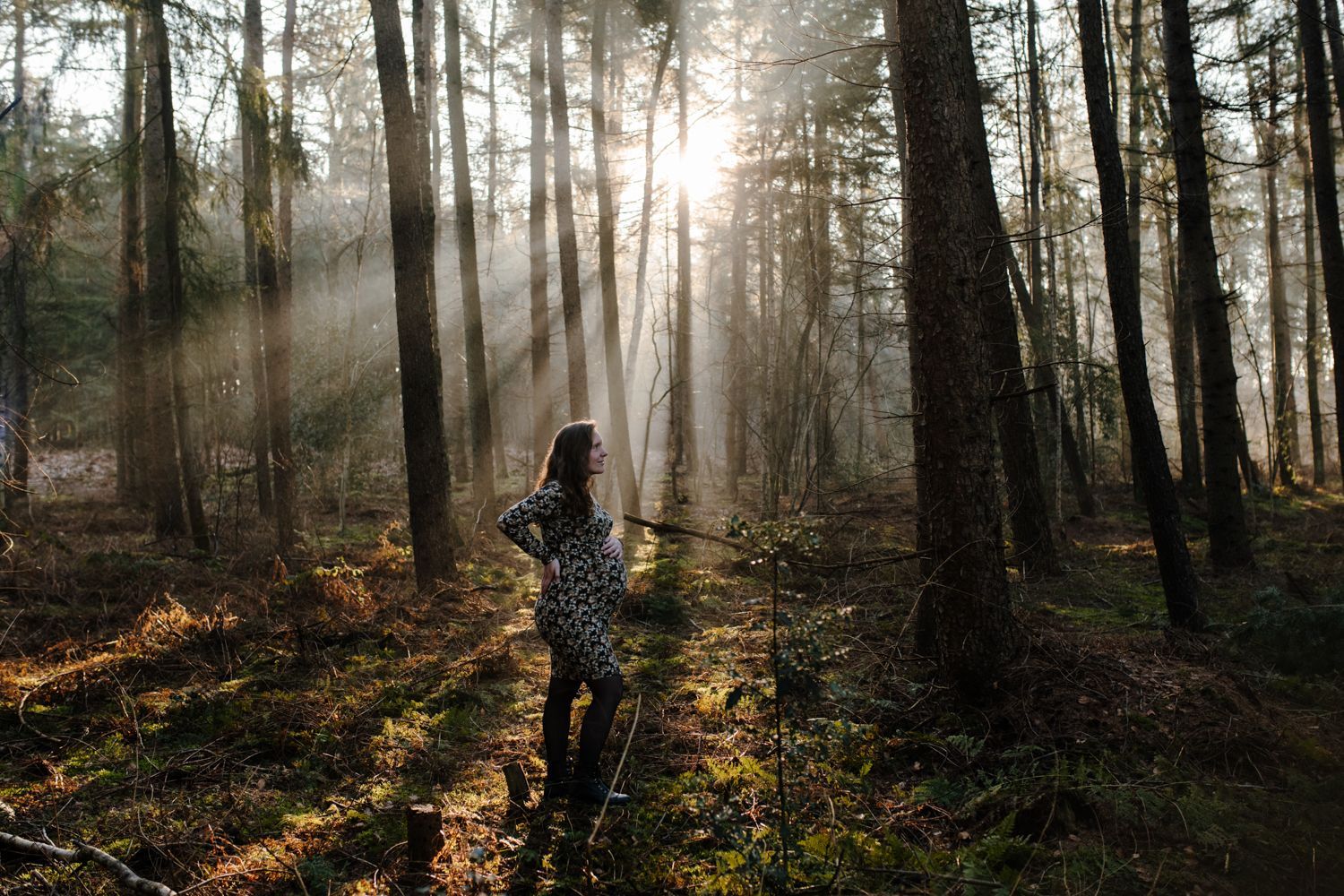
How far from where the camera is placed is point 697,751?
5.05m

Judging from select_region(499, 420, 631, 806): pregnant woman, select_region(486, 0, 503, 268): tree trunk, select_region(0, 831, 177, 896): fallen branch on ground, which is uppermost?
select_region(486, 0, 503, 268): tree trunk

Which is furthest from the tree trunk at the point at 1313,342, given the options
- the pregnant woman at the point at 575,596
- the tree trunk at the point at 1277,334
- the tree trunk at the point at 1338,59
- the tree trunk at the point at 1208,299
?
the pregnant woman at the point at 575,596

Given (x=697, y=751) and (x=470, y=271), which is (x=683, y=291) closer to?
(x=470, y=271)

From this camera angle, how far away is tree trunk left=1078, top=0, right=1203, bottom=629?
22.2 ft

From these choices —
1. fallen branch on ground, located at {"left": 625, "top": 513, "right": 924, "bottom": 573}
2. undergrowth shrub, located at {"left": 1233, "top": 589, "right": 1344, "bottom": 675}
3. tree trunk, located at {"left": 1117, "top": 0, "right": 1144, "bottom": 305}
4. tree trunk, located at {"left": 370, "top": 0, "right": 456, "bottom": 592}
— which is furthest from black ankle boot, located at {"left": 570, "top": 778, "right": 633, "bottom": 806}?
tree trunk, located at {"left": 1117, "top": 0, "right": 1144, "bottom": 305}

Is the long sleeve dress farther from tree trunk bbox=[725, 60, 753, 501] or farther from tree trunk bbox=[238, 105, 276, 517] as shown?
tree trunk bbox=[725, 60, 753, 501]

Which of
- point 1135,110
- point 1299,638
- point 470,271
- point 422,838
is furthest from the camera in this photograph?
point 1135,110

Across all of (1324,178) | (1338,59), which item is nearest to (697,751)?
(1324,178)

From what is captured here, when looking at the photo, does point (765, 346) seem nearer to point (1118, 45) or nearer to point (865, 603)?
point (865, 603)

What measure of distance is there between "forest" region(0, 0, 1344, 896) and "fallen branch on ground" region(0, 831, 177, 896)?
30 millimetres

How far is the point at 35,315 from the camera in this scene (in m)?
20.4

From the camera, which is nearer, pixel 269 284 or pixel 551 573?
pixel 551 573

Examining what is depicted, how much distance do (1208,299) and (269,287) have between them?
520 inches

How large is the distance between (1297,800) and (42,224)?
1071 centimetres
